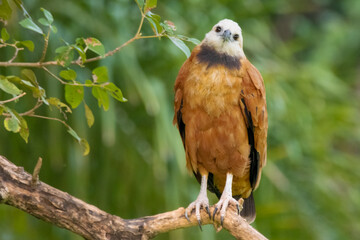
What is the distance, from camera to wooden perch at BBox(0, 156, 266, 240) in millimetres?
2742

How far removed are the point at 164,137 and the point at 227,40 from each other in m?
1.70

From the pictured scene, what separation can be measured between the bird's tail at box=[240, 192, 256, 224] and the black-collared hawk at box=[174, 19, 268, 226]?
31cm

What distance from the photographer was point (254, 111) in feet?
11.6

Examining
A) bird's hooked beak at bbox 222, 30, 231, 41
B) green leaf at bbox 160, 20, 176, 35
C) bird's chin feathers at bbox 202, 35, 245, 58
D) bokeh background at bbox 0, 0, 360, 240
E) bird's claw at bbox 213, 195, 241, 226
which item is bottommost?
bird's claw at bbox 213, 195, 241, 226

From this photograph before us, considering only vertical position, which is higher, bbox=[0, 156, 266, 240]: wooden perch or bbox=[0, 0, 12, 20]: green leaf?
bbox=[0, 0, 12, 20]: green leaf

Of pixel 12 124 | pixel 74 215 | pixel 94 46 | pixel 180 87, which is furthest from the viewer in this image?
pixel 180 87

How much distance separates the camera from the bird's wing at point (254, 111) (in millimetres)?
3523

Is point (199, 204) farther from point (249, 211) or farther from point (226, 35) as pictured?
point (226, 35)

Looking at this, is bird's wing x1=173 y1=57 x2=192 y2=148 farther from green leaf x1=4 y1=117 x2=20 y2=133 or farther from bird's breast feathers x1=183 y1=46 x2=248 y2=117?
green leaf x1=4 y1=117 x2=20 y2=133

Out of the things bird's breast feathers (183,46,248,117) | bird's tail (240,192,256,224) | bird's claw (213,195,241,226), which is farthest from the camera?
bird's tail (240,192,256,224)

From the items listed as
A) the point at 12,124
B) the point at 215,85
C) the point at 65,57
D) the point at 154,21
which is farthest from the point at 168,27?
the point at 215,85

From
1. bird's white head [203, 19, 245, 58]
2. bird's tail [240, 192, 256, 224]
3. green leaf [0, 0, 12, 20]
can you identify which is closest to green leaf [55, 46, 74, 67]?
green leaf [0, 0, 12, 20]

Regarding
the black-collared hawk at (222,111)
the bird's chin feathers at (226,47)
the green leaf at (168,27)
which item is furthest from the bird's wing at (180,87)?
the green leaf at (168,27)

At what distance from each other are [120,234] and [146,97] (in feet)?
7.58
